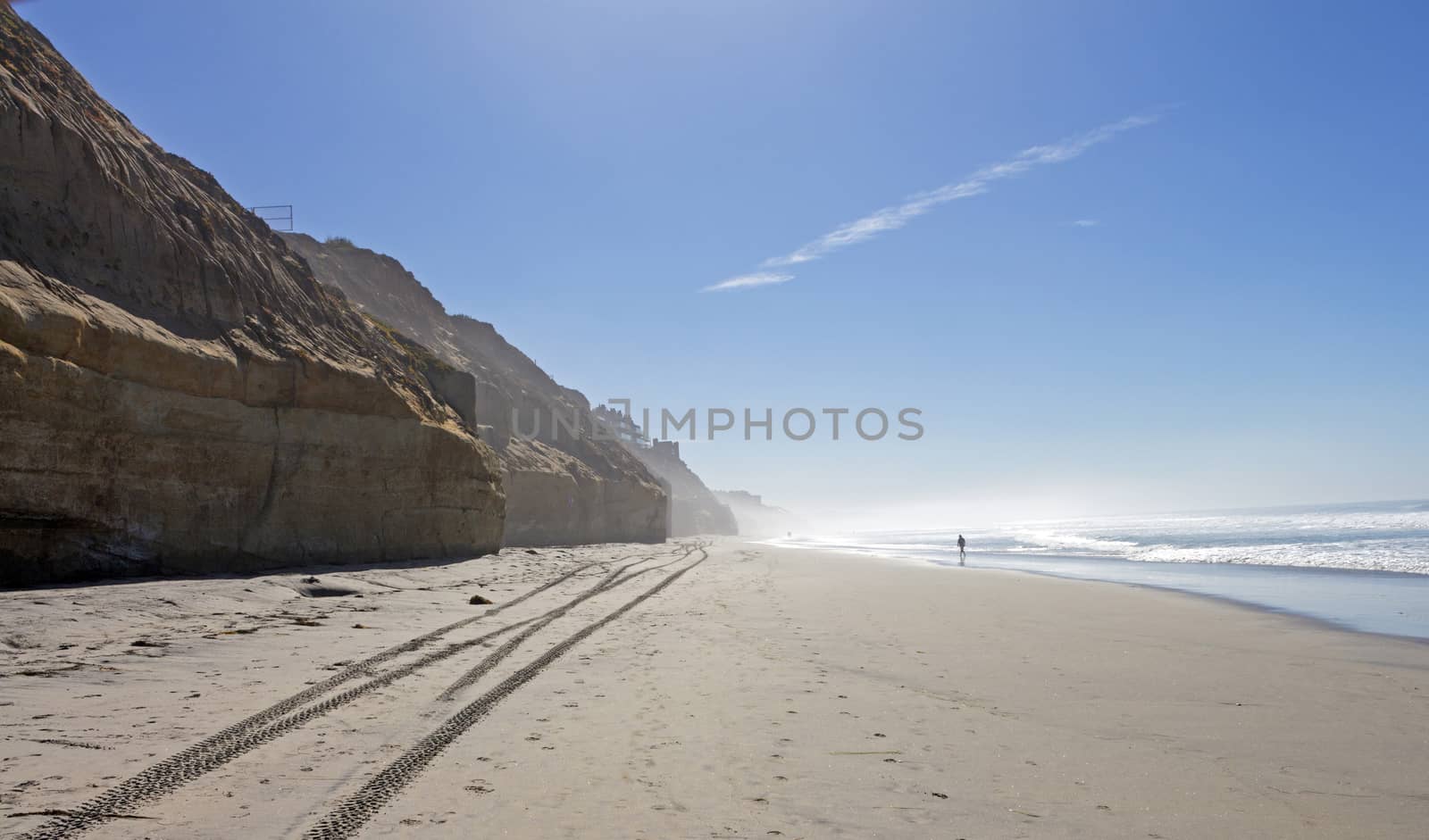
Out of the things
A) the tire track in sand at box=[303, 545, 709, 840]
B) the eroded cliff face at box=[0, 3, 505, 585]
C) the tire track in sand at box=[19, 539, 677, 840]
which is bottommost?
the tire track in sand at box=[303, 545, 709, 840]

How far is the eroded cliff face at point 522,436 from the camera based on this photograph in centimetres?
3431

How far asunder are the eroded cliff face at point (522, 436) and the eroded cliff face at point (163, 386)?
1464cm

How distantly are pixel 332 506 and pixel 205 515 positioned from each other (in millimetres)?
2759

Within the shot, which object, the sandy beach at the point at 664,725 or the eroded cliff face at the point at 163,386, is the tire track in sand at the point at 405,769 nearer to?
the sandy beach at the point at 664,725

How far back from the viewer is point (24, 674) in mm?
6285

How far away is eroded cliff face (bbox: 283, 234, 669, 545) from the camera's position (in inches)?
1351

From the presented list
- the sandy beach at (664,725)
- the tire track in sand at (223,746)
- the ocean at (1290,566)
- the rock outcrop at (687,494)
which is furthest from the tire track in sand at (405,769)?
the rock outcrop at (687,494)

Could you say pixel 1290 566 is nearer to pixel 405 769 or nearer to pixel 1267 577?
pixel 1267 577

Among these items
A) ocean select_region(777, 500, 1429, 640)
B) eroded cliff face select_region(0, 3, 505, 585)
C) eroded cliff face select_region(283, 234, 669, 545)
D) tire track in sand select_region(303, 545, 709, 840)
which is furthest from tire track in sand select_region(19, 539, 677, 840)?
eroded cliff face select_region(283, 234, 669, 545)

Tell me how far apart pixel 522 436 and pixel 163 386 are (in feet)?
85.0

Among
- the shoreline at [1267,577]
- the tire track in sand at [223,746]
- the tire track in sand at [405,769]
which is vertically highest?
the tire track in sand at [223,746]

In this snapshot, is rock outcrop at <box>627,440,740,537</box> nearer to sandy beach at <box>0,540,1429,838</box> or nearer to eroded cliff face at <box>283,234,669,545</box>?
eroded cliff face at <box>283,234,669,545</box>

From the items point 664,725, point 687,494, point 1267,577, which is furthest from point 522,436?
point 687,494

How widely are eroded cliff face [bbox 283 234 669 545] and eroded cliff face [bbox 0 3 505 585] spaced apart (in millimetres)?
14643
